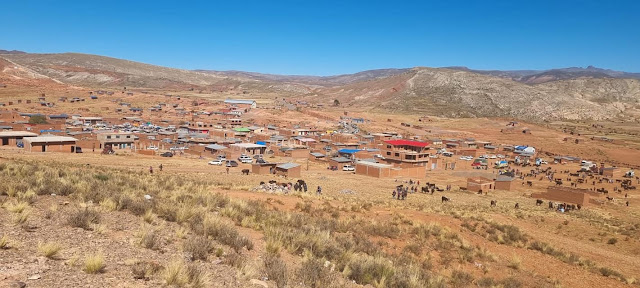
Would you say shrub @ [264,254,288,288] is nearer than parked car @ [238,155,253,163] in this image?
Yes

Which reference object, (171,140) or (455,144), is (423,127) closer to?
(455,144)

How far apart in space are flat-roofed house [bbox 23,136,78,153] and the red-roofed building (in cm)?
4334

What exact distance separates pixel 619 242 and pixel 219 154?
4877 centimetres

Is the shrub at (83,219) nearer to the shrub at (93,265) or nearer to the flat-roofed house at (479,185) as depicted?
the shrub at (93,265)

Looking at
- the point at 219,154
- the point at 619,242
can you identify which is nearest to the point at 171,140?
the point at 219,154

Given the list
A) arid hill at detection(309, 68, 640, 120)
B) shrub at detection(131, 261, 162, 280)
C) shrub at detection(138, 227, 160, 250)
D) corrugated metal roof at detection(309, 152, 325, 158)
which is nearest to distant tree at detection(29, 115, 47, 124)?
corrugated metal roof at detection(309, 152, 325, 158)

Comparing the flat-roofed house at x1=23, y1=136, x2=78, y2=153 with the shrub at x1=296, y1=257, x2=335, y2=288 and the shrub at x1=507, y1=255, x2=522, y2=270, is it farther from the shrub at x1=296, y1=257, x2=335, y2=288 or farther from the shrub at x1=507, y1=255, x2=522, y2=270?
the shrub at x1=507, y1=255, x2=522, y2=270

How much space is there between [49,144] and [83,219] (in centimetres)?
4921

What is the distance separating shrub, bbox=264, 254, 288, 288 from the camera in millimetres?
8406

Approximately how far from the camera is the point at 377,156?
67.0 meters

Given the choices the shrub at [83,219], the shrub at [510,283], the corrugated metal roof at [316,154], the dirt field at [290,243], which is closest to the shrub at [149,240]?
the dirt field at [290,243]

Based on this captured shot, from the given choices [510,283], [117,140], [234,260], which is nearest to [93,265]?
[234,260]

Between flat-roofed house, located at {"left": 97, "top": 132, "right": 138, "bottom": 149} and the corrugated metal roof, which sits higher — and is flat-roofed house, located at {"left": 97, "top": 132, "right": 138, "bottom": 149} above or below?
above

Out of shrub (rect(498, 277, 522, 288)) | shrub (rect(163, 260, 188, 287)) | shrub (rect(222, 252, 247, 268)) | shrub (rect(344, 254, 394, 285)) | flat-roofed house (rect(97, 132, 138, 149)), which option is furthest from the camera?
flat-roofed house (rect(97, 132, 138, 149))
